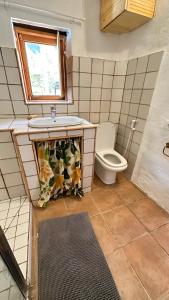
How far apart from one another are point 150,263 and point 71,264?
1.99 ft

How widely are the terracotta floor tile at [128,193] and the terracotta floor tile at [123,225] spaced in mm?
147

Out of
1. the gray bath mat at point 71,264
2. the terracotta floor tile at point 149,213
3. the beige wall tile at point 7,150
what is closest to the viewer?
the gray bath mat at point 71,264

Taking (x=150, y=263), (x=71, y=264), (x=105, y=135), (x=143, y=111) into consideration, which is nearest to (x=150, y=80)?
(x=143, y=111)

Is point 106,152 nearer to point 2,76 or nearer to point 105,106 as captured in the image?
point 105,106

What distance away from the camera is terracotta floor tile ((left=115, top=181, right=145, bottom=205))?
5.47ft

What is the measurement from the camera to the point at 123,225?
1.36m

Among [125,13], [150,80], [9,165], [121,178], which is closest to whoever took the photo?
[125,13]

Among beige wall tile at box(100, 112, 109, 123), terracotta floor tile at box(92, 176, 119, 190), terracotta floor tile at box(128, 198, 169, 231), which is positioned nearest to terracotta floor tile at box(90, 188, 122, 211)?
terracotta floor tile at box(92, 176, 119, 190)

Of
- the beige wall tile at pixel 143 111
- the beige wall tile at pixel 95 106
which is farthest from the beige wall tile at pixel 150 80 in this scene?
the beige wall tile at pixel 95 106

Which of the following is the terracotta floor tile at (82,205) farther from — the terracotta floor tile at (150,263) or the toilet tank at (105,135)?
the toilet tank at (105,135)

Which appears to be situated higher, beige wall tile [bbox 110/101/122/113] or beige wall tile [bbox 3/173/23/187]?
beige wall tile [bbox 110/101/122/113]

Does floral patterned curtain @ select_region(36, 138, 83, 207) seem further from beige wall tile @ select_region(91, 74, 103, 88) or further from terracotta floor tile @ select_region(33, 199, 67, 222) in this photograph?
beige wall tile @ select_region(91, 74, 103, 88)

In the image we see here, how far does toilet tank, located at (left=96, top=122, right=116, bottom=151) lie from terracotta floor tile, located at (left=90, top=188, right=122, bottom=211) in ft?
1.94

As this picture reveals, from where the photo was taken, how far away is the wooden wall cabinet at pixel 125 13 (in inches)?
47.7
